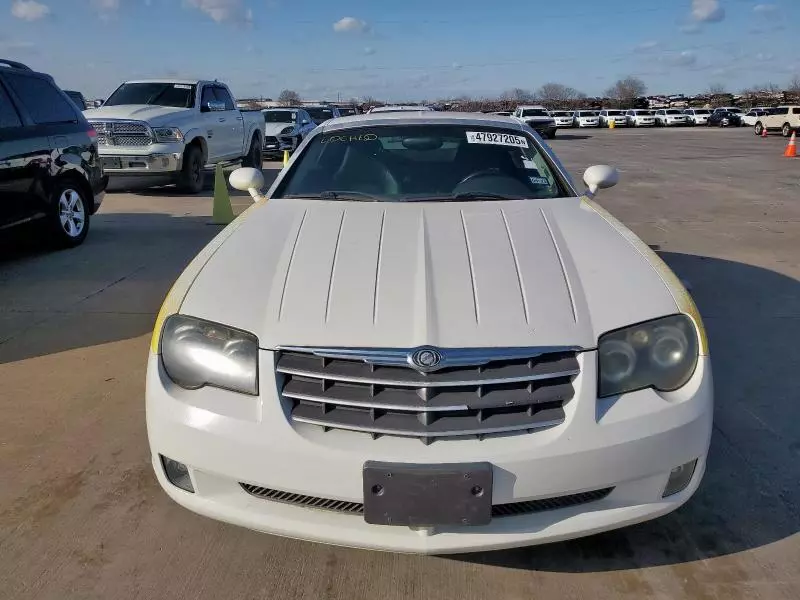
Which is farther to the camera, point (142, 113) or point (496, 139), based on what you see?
point (142, 113)

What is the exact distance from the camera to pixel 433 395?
206cm

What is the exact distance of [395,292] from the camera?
91.3 inches

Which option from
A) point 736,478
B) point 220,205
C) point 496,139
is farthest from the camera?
point 220,205

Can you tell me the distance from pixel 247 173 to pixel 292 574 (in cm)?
236

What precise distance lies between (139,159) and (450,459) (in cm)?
995

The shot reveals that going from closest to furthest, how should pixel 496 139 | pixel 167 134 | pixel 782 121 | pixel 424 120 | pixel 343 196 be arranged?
pixel 343 196 → pixel 496 139 → pixel 424 120 → pixel 167 134 → pixel 782 121

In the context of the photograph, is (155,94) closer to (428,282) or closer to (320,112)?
(428,282)

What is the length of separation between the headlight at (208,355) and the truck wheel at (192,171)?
9.47 metres

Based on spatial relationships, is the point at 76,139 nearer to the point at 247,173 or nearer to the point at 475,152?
the point at 247,173

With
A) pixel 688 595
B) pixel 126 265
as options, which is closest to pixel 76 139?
pixel 126 265

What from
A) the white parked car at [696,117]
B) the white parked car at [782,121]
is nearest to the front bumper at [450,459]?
the white parked car at [782,121]

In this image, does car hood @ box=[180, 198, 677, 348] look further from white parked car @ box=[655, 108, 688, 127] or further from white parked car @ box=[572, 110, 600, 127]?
white parked car @ box=[655, 108, 688, 127]

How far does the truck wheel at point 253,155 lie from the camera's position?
47.8 feet

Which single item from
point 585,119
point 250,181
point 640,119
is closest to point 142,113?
point 250,181
